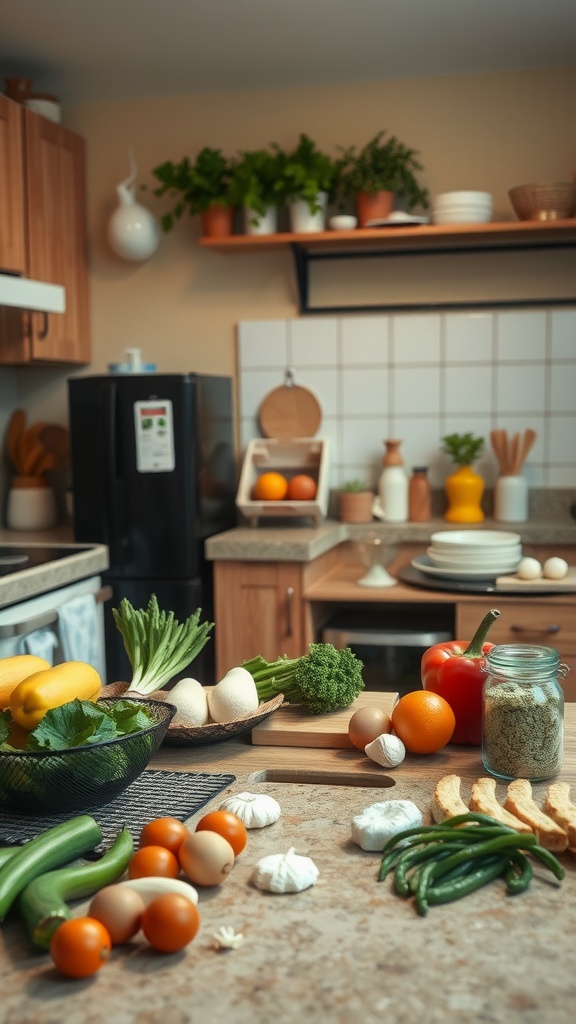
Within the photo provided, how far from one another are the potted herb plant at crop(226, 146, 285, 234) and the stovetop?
1.35 meters

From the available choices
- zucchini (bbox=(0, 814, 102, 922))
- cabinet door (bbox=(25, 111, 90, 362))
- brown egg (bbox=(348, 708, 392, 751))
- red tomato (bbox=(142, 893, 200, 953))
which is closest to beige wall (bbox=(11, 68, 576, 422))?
cabinet door (bbox=(25, 111, 90, 362))

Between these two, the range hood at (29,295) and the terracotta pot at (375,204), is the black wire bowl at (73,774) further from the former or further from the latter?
the terracotta pot at (375,204)

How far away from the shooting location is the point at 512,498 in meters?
3.46

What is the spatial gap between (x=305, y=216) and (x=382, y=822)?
2.77 metres

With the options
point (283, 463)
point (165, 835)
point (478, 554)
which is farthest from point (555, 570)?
point (165, 835)

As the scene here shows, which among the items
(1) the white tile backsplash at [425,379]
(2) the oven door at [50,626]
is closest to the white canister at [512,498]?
(1) the white tile backsplash at [425,379]

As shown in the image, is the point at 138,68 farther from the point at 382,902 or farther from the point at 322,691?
the point at 382,902

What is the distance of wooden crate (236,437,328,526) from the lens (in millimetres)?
3484

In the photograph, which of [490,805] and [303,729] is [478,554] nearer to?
[303,729]

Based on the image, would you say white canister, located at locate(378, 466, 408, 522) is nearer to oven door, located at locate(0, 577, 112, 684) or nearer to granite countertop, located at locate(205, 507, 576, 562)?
granite countertop, located at locate(205, 507, 576, 562)

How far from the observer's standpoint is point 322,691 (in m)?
1.47

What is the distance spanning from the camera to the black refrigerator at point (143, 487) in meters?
3.27

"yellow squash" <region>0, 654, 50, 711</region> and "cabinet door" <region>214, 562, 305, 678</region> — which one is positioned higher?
"yellow squash" <region>0, 654, 50, 711</region>

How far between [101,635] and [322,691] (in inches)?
58.7
